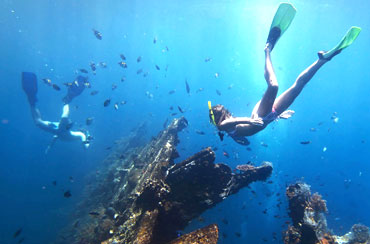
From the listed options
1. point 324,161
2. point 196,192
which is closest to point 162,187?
point 196,192

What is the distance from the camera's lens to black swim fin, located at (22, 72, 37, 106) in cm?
1633

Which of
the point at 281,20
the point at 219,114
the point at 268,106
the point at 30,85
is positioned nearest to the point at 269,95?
the point at 268,106

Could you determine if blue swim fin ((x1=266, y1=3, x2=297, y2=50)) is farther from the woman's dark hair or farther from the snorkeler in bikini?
the woman's dark hair

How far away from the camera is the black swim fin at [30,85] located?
16328 mm

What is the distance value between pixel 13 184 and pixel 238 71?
13882cm

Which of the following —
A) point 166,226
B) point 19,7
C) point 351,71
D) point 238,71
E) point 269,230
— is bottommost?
point 166,226

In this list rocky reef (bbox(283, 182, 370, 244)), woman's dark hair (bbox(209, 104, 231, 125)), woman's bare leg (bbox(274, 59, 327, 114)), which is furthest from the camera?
woman's dark hair (bbox(209, 104, 231, 125))

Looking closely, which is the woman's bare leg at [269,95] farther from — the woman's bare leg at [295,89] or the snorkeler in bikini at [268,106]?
the woman's bare leg at [295,89]

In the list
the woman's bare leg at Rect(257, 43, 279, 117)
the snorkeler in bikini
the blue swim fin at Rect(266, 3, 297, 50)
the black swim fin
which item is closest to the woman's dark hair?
the snorkeler in bikini

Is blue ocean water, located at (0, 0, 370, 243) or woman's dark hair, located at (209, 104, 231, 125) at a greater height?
blue ocean water, located at (0, 0, 370, 243)

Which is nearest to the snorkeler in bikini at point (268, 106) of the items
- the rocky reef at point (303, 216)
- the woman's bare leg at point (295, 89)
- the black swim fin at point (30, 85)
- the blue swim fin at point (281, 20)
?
the woman's bare leg at point (295, 89)

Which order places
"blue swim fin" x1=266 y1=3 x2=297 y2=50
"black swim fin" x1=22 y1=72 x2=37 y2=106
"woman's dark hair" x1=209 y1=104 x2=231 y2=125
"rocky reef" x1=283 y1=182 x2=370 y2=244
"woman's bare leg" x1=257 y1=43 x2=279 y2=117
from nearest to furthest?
1. "woman's bare leg" x1=257 y1=43 x2=279 y2=117
2. "rocky reef" x1=283 y1=182 x2=370 y2=244
3. "woman's dark hair" x1=209 y1=104 x2=231 y2=125
4. "blue swim fin" x1=266 y1=3 x2=297 y2=50
5. "black swim fin" x1=22 y1=72 x2=37 y2=106

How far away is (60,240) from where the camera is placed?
1327cm

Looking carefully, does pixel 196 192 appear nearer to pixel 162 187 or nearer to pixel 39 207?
pixel 162 187
